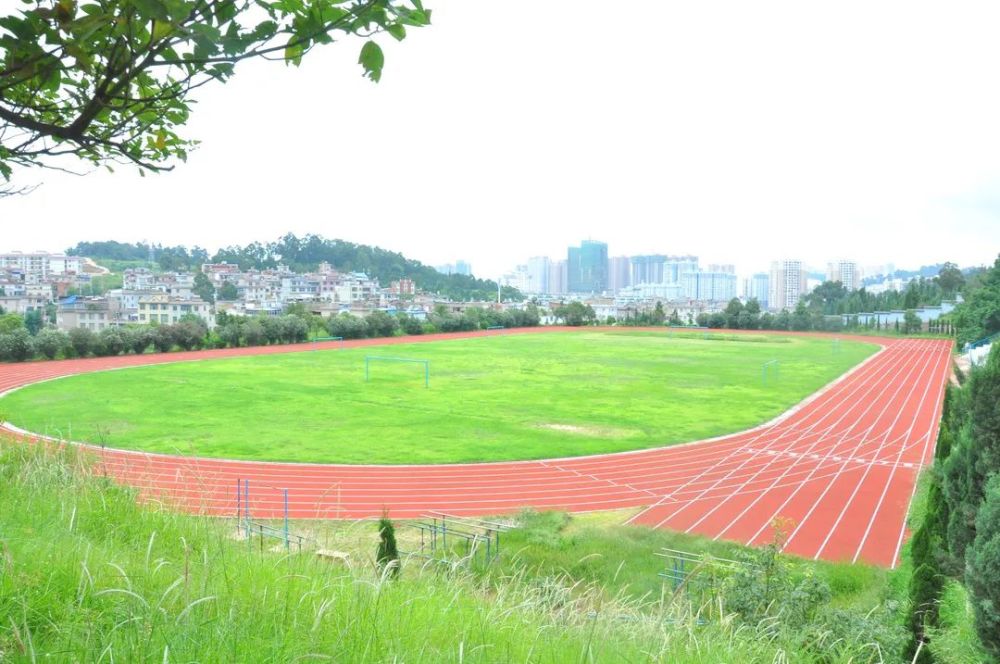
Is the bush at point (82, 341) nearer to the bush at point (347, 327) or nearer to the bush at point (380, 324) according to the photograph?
the bush at point (347, 327)

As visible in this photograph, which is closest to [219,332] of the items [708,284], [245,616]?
[245,616]

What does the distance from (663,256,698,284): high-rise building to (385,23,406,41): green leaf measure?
194 metres

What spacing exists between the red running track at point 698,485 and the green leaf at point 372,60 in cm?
904

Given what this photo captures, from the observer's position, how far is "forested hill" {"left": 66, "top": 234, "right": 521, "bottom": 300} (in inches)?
5561

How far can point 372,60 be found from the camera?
197 cm

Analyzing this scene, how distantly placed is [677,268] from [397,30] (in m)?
200

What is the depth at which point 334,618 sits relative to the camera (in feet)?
8.71

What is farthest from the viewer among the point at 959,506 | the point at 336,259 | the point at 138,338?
the point at 336,259

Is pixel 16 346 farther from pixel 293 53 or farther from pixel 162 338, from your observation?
pixel 293 53

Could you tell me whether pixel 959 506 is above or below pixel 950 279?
below

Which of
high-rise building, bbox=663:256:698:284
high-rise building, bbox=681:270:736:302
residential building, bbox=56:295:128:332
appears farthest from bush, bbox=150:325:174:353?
high-rise building, bbox=663:256:698:284

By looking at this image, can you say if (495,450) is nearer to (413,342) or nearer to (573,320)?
(413,342)

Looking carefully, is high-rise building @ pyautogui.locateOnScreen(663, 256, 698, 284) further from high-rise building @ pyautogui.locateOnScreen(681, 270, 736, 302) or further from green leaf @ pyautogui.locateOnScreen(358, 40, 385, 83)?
green leaf @ pyautogui.locateOnScreen(358, 40, 385, 83)

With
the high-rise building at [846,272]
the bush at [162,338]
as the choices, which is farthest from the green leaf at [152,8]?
the high-rise building at [846,272]
